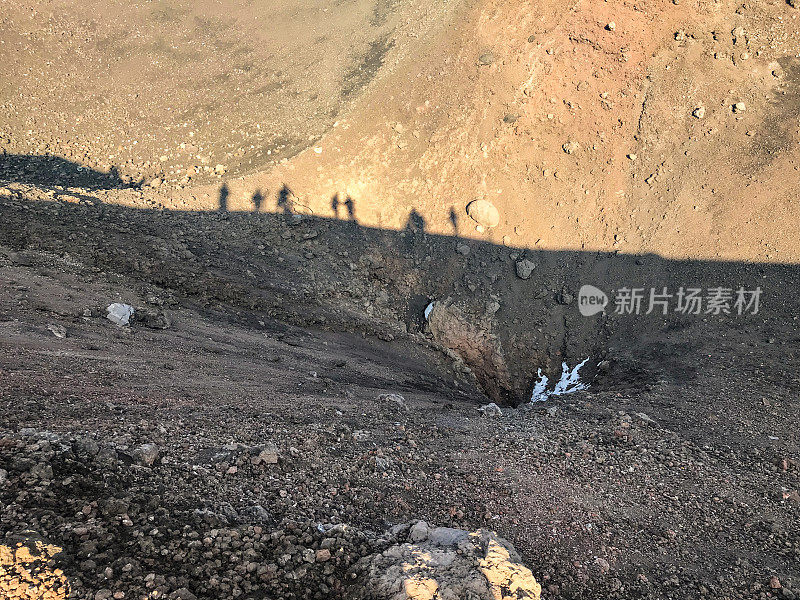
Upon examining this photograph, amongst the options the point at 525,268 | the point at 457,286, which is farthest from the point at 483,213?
the point at 457,286

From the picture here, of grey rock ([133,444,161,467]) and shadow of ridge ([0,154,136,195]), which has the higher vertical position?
shadow of ridge ([0,154,136,195])

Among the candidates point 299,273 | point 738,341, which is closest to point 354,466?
point 299,273

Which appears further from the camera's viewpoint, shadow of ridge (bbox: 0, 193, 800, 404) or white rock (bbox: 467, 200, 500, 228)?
white rock (bbox: 467, 200, 500, 228)

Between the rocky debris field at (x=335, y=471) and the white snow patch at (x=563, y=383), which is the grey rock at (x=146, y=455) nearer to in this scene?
the rocky debris field at (x=335, y=471)

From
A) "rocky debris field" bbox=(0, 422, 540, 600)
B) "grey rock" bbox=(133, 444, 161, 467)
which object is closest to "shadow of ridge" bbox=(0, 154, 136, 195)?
"grey rock" bbox=(133, 444, 161, 467)

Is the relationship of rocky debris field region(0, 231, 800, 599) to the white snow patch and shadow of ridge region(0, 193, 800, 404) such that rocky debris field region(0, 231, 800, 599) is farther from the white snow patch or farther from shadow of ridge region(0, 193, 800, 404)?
the white snow patch

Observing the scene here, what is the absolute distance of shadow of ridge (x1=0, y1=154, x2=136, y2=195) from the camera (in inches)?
658

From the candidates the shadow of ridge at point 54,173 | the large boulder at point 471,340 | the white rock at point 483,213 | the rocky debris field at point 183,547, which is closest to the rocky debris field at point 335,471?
the rocky debris field at point 183,547

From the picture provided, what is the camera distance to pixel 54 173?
1712cm

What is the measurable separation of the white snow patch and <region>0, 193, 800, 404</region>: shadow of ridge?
19 centimetres

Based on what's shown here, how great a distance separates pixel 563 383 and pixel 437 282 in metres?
4.50

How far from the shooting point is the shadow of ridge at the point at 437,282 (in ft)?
39.1

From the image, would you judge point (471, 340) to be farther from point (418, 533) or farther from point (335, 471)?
point (418, 533)

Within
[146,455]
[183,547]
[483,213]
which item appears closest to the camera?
[183,547]
